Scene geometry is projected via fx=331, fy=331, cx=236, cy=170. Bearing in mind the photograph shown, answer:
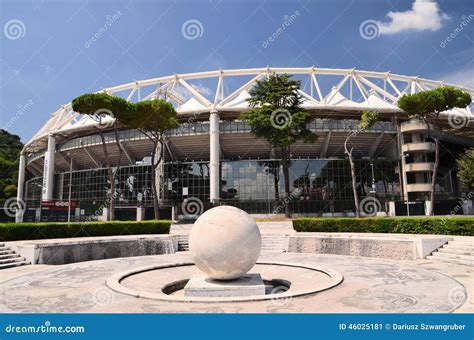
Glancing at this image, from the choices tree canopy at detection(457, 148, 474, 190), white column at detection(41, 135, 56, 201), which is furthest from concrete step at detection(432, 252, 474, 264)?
white column at detection(41, 135, 56, 201)

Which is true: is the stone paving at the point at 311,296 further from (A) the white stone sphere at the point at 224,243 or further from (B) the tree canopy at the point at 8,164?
(B) the tree canopy at the point at 8,164

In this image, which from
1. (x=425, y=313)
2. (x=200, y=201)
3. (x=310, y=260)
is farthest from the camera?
(x=200, y=201)

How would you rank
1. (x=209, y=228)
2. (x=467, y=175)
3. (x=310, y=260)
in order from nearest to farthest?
(x=209, y=228), (x=310, y=260), (x=467, y=175)

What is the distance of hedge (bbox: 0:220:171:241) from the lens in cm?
1878

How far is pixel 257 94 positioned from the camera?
38312 millimetres

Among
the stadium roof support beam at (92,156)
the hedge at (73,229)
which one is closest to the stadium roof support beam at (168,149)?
the stadium roof support beam at (92,156)

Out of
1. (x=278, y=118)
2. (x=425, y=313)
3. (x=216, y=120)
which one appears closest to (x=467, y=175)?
(x=278, y=118)

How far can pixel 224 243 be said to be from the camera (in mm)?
8859

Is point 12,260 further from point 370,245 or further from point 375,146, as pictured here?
point 375,146

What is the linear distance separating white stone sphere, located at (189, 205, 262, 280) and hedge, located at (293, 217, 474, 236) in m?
14.3

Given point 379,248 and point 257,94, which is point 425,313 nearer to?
point 379,248

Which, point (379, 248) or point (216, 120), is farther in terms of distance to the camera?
point (216, 120)

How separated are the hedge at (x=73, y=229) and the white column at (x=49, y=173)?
109ft

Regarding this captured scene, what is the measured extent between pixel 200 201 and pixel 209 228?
38.3 m
